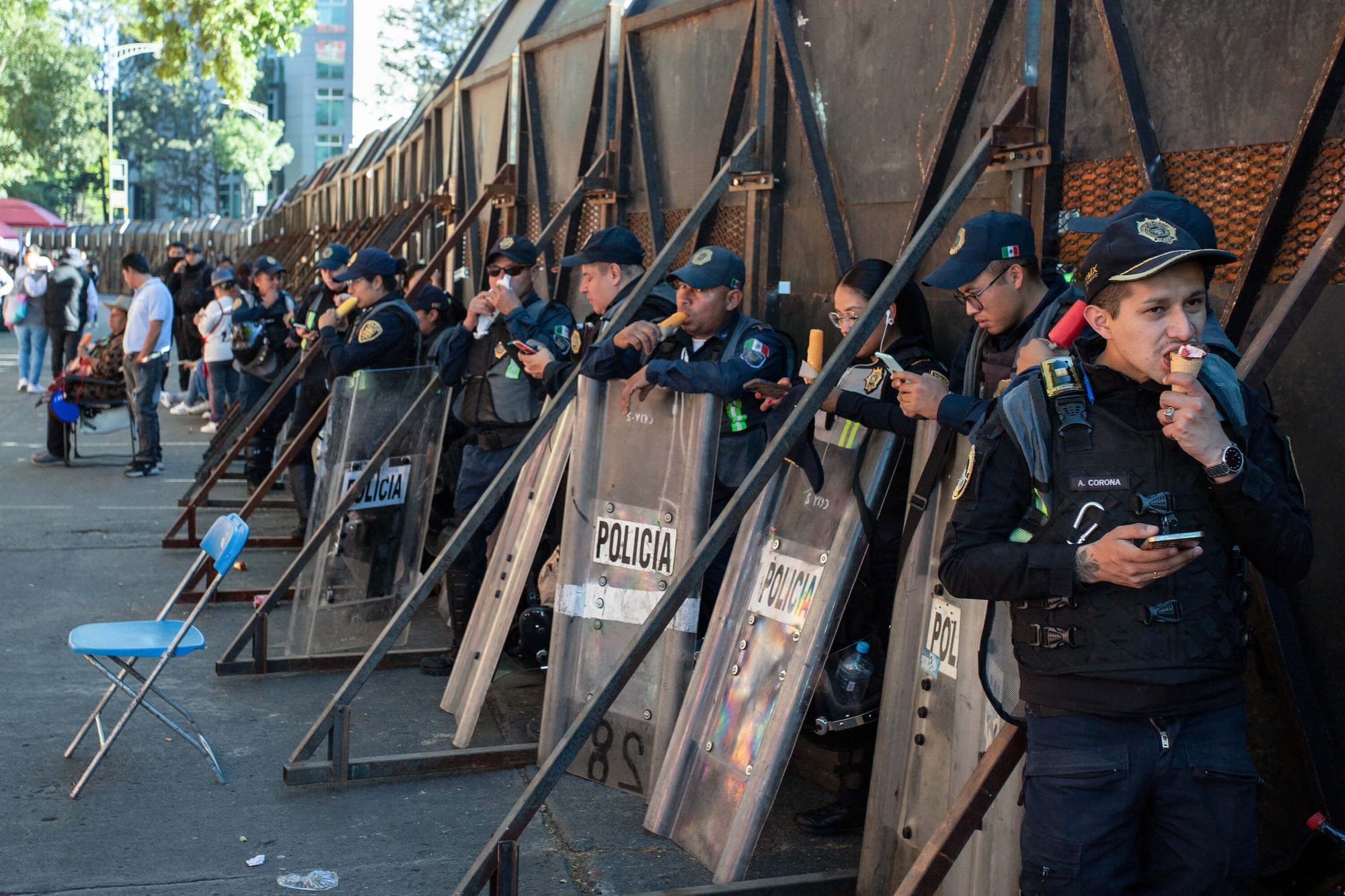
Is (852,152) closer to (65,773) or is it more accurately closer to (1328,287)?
(1328,287)

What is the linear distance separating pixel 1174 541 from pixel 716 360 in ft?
9.58

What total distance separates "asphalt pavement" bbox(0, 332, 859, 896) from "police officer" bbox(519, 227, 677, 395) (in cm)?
156

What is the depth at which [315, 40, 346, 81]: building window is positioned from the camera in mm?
92688

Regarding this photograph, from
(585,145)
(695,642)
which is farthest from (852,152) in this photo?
(585,145)

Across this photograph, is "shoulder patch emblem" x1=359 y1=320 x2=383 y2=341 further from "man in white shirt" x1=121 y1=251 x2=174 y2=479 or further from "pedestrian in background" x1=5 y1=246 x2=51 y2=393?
"pedestrian in background" x1=5 y1=246 x2=51 y2=393

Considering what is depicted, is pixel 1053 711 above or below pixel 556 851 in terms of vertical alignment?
above

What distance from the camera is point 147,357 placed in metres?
12.4

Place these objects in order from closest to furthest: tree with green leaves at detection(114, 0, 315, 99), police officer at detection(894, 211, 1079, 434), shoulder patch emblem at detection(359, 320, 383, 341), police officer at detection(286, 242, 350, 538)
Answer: police officer at detection(894, 211, 1079, 434)
shoulder patch emblem at detection(359, 320, 383, 341)
police officer at detection(286, 242, 350, 538)
tree with green leaves at detection(114, 0, 315, 99)

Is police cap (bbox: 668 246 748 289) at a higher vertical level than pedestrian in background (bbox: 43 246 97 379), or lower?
higher

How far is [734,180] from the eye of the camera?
6.24m

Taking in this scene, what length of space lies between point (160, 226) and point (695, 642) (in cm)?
4741

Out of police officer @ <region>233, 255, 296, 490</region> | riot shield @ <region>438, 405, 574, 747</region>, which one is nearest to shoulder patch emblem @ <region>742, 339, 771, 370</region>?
riot shield @ <region>438, 405, 574, 747</region>

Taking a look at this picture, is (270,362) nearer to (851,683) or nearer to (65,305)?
(65,305)

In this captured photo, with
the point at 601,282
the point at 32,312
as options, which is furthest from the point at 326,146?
the point at 601,282
